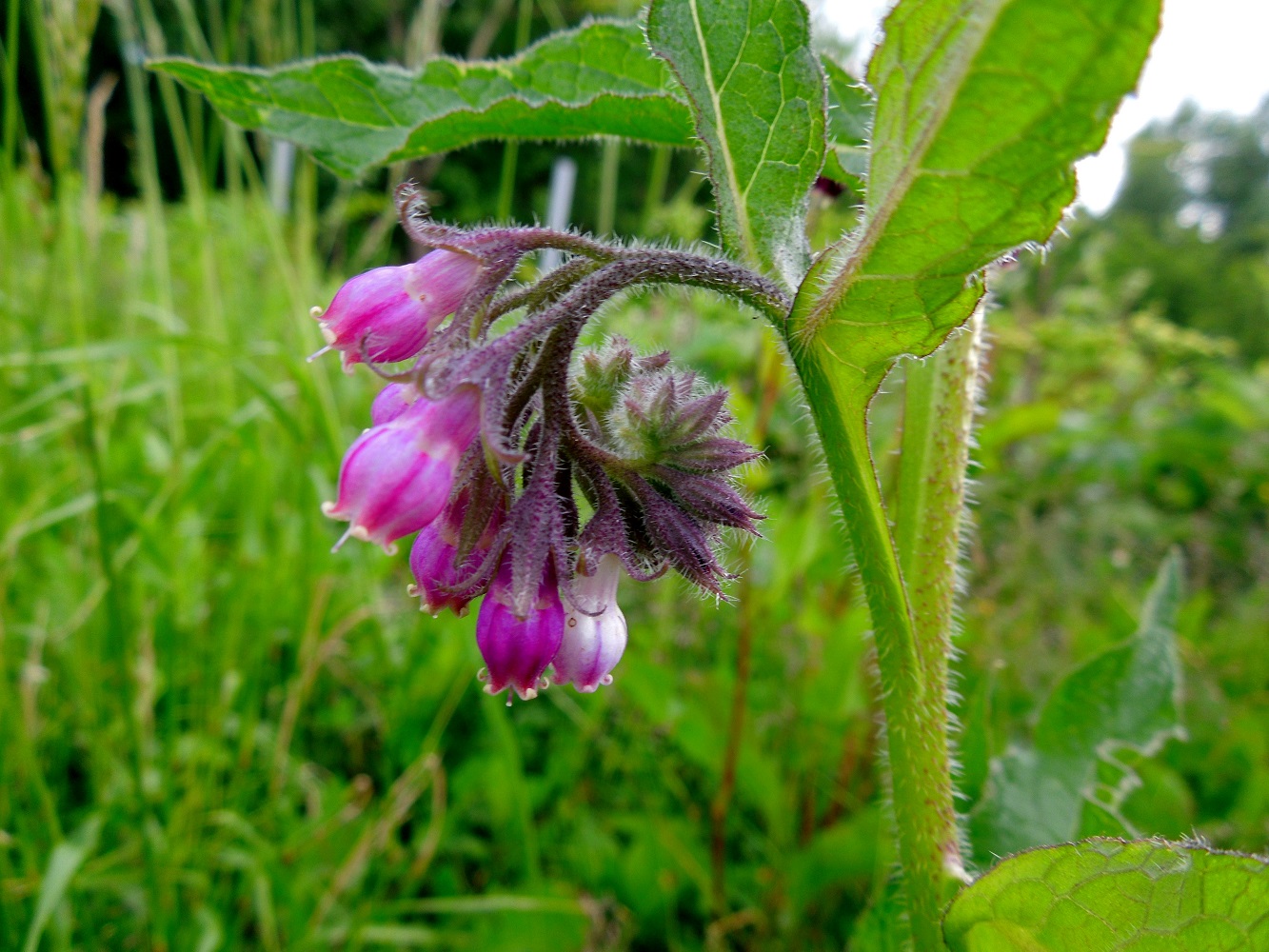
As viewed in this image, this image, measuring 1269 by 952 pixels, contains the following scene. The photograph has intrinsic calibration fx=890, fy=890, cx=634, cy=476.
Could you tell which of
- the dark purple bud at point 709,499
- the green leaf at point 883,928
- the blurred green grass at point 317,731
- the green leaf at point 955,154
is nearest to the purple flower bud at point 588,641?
the dark purple bud at point 709,499

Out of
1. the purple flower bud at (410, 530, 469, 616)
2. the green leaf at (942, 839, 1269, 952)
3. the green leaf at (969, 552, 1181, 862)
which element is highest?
the purple flower bud at (410, 530, 469, 616)

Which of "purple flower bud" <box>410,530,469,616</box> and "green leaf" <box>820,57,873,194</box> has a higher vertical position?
"green leaf" <box>820,57,873,194</box>

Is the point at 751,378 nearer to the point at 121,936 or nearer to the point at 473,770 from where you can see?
the point at 473,770

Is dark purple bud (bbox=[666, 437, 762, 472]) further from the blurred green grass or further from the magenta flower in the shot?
the blurred green grass

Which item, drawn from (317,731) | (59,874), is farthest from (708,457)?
(317,731)

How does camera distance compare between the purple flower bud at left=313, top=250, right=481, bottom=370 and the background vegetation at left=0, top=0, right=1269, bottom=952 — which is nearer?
the purple flower bud at left=313, top=250, right=481, bottom=370

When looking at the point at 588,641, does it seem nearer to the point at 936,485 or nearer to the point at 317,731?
the point at 936,485

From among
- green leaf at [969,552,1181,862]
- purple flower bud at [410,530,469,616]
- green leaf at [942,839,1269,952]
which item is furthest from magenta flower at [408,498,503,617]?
green leaf at [969,552,1181,862]
